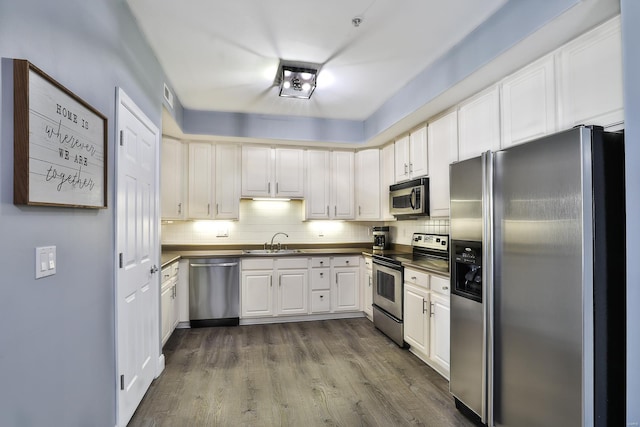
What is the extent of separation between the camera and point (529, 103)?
2.24m

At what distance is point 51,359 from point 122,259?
2.75 feet

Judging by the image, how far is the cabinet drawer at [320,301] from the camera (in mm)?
4516

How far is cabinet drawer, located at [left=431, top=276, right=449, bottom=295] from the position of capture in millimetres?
2734

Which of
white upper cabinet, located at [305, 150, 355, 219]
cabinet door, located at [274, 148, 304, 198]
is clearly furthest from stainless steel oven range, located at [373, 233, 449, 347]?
cabinet door, located at [274, 148, 304, 198]

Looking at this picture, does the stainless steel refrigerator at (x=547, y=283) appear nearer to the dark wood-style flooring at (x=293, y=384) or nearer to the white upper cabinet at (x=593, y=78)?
the white upper cabinet at (x=593, y=78)

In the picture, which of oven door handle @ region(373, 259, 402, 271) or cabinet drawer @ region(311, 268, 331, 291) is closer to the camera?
oven door handle @ region(373, 259, 402, 271)

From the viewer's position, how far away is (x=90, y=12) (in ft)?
5.34

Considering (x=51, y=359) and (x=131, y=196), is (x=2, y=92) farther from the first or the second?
(x=131, y=196)

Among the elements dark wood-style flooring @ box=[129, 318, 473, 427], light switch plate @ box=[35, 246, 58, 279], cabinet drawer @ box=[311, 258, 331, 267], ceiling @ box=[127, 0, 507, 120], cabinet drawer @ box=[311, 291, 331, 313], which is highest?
ceiling @ box=[127, 0, 507, 120]

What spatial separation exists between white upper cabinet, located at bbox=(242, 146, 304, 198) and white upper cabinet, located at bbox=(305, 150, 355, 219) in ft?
0.51

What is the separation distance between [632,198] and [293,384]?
2471mm

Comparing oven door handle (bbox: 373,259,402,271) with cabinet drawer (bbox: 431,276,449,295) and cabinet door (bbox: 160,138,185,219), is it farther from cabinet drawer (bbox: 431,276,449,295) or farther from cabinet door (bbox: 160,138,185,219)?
cabinet door (bbox: 160,138,185,219)

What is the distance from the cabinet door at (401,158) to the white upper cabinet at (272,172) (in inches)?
50.8

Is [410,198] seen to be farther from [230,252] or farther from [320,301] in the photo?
[230,252]
